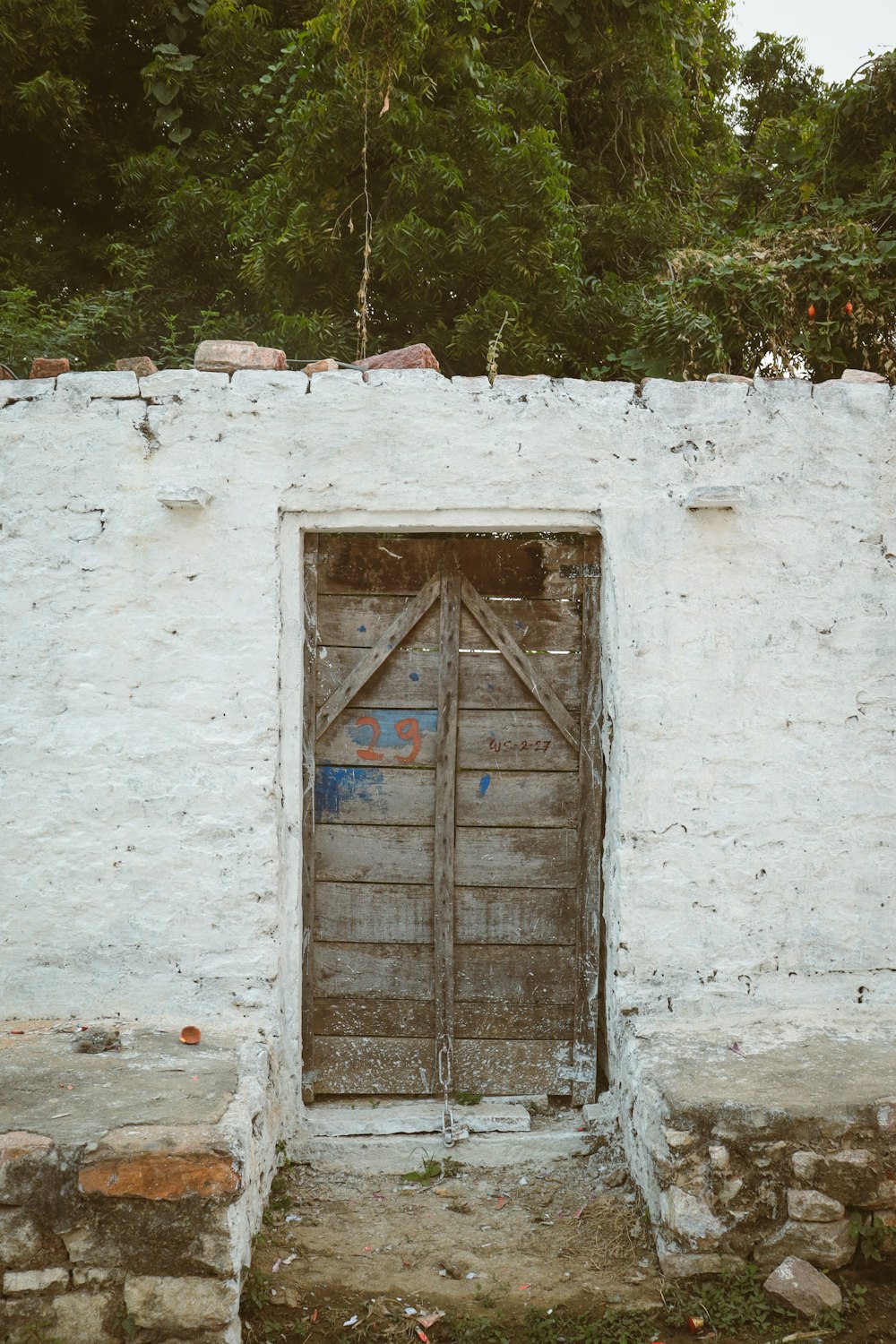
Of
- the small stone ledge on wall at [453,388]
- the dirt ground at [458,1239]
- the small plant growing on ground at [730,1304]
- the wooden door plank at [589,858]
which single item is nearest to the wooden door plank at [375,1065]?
the dirt ground at [458,1239]

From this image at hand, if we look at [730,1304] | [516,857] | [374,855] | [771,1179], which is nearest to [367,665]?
[374,855]

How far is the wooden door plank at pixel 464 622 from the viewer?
3.53 m

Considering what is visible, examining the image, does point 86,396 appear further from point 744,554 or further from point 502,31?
point 502,31

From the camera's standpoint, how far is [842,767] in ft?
10.9

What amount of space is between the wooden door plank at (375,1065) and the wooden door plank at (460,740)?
38.0 inches

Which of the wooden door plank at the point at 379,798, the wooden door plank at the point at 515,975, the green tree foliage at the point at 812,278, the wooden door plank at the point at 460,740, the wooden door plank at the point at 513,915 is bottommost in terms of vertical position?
the wooden door plank at the point at 515,975

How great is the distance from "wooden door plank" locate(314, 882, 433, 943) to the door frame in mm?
90

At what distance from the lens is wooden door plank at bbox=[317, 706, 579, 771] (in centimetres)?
355

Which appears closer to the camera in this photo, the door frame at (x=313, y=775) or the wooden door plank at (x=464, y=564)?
the door frame at (x=313, y=775)

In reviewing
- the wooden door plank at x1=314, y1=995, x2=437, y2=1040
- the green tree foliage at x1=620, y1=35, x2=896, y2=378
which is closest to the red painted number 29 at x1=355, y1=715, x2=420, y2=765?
the wooden door plank at x1=314, y1=995, x2=437, y2=1040

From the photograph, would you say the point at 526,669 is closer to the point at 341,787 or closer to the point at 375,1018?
the point at 341,787

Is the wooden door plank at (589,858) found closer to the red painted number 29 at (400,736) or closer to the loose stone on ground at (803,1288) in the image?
the red painted number 29 at (400,736)

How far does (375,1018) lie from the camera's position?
3549 mm

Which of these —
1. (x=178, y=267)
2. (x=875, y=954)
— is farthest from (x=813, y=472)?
(x=178, y=267)
